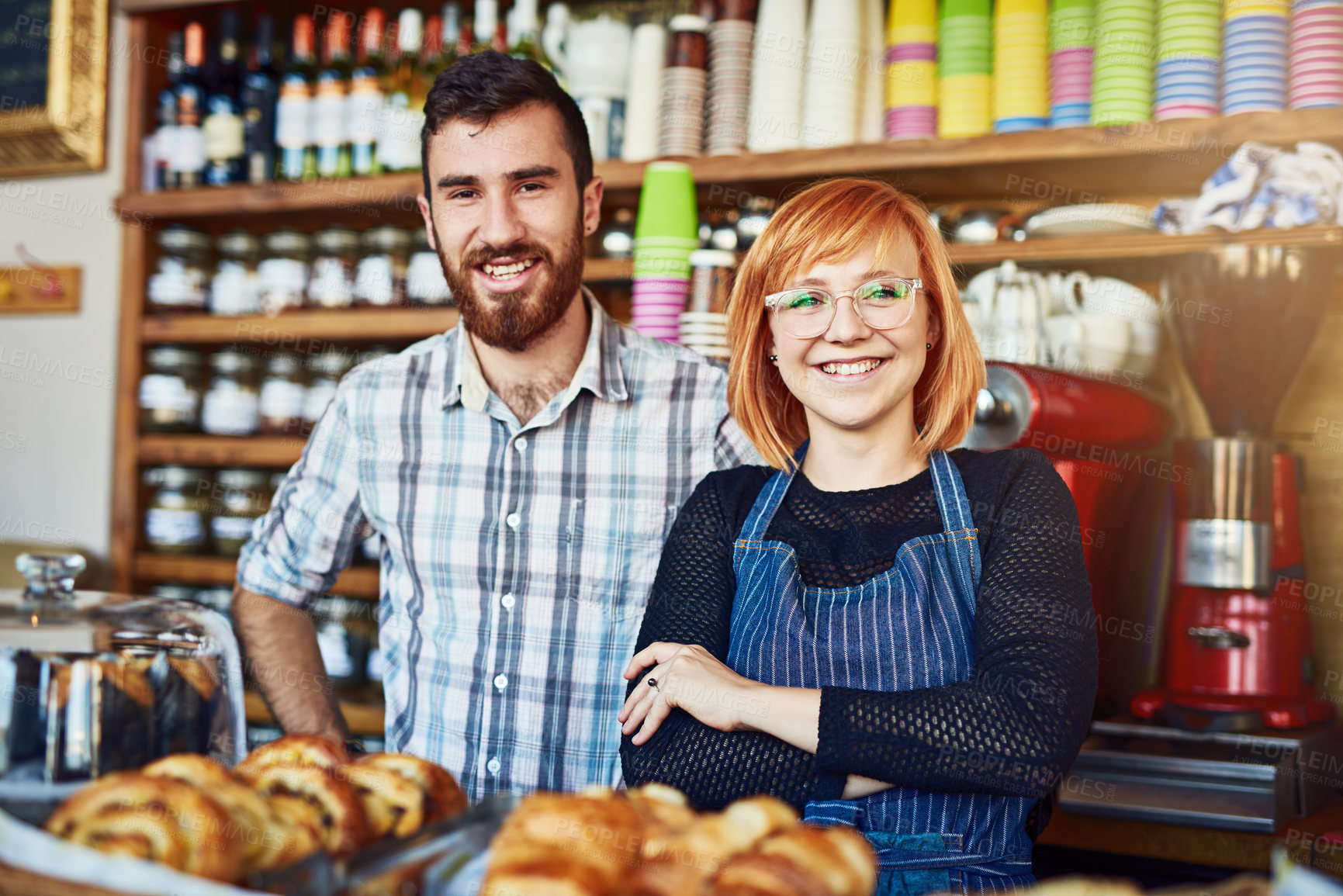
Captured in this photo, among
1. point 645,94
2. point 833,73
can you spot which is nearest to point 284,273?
point 645,94

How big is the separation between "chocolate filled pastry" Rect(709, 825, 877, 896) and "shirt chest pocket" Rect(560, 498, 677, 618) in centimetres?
94

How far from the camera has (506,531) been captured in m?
1.59

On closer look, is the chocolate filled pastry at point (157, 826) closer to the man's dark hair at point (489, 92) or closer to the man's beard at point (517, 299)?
the man's beard at point (517, 299)

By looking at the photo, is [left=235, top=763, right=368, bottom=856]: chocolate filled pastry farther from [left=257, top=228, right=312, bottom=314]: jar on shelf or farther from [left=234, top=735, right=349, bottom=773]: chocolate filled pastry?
[left=257, top=228, right=312, bottom=314]: jar on shelf

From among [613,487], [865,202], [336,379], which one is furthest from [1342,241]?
[336,379]

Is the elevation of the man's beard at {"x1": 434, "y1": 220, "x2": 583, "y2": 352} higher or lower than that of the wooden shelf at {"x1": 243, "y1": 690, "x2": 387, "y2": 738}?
higher

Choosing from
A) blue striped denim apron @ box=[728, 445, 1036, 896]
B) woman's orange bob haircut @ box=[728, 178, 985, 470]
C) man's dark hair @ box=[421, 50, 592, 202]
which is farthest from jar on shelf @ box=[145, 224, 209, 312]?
blue striped denim apron @ box=[728, 445, 1036, 896]

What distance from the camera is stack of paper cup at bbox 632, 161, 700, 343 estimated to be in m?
1.91

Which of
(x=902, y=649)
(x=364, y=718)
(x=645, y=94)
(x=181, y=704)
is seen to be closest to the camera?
(x=181, y=704)

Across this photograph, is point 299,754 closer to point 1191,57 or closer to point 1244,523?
point 1244,523

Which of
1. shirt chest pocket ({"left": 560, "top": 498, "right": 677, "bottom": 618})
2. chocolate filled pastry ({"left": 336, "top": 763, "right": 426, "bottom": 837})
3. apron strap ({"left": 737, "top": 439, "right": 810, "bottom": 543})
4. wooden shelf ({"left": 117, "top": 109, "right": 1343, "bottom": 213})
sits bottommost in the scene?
chocolate filled pastry ({"left": 336, "top": 763, "right": 426, "bottom": 837})

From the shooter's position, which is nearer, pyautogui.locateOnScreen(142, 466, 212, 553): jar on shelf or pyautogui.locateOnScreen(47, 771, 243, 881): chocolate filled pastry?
pyautogui.locateOnScreen(47, 771, 243, 881): chocolate filled pastry

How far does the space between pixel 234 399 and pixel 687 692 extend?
1829 millimetres

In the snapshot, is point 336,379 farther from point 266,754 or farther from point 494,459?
point 266,754
